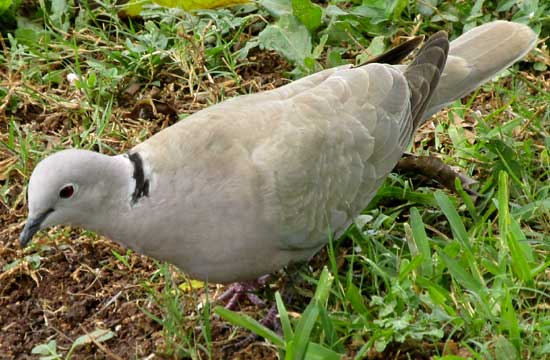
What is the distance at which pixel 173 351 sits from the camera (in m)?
3.65

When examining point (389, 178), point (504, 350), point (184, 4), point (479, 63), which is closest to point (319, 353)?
point (504, 350)

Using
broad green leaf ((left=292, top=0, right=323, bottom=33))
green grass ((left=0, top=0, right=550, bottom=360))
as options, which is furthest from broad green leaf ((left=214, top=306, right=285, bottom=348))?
broad green leaf ((left=292, top=0, right=323, bottom=33))

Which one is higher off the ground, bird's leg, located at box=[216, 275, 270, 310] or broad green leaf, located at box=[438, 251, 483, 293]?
broad green leaf, located at box=[438, 251, 483, 293]

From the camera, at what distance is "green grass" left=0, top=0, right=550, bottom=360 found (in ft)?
11.6

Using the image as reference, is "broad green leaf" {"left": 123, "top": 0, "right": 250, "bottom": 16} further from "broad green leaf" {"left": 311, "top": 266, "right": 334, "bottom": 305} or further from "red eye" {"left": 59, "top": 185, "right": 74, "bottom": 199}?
"broad green leaf" {"left": 311, "top": 266, "right": 334, "bottom": 305}

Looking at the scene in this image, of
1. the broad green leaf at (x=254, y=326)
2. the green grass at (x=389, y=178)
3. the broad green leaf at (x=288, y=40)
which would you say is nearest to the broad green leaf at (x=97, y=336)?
the green grass at (x=389, y=178)

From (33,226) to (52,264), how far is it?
944 mm

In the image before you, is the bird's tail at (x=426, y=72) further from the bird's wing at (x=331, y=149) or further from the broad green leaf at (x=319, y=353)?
the broad green leaf at (x=319, y=353)

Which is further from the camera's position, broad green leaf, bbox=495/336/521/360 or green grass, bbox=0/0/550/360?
green grass, bbox=0/0/550/360

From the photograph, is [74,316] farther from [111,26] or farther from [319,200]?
[111,26]

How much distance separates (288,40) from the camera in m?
5.21

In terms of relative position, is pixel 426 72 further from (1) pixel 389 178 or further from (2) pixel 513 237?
(2) pixel 513 237

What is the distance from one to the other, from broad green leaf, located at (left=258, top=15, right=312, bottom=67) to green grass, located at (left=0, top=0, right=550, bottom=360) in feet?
0.03

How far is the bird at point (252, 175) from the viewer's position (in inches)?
136
